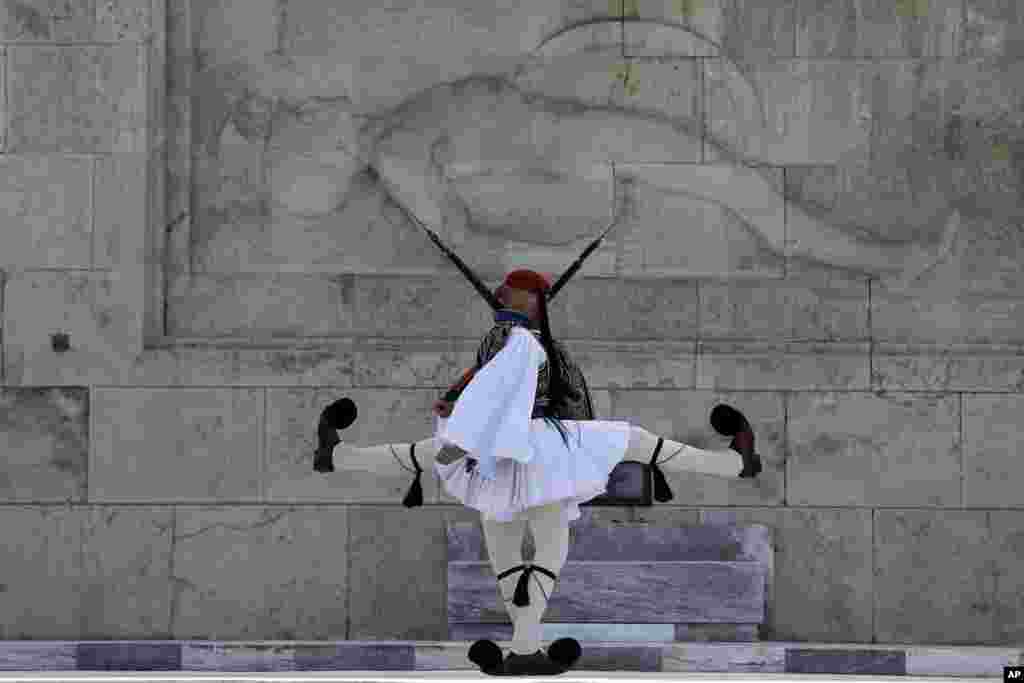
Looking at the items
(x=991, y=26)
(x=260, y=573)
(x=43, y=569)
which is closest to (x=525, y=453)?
(x=260, y=573)

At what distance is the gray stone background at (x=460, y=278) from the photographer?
13.0 m

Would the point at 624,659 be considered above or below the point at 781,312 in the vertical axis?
below

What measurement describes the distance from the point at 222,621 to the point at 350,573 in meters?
0.75

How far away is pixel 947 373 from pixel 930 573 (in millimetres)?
1109

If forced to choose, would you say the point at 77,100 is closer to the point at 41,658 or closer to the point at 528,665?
the point at 41,658

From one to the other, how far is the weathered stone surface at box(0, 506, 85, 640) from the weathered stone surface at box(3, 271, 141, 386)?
75 cm

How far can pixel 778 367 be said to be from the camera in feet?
42.7

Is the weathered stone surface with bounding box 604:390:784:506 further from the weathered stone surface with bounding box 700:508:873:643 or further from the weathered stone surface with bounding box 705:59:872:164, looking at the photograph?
the weathered stone surface with bounding box 705:59:872:164

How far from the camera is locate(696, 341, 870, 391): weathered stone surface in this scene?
13000mm

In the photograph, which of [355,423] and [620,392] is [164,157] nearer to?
[355,423]

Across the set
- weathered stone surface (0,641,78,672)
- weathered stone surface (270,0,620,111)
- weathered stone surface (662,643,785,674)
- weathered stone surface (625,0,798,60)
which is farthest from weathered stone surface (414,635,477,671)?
weathered stone surface (625,0,798,60)

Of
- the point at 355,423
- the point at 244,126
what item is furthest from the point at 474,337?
the point at 244,126

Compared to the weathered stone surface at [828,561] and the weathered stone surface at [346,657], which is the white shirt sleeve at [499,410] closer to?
the weathered stone surface at [346,657]

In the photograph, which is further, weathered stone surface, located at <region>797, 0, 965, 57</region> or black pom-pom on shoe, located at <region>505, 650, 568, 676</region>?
weathered stone surface, located at <region>797, 0, 965, 57</region>
